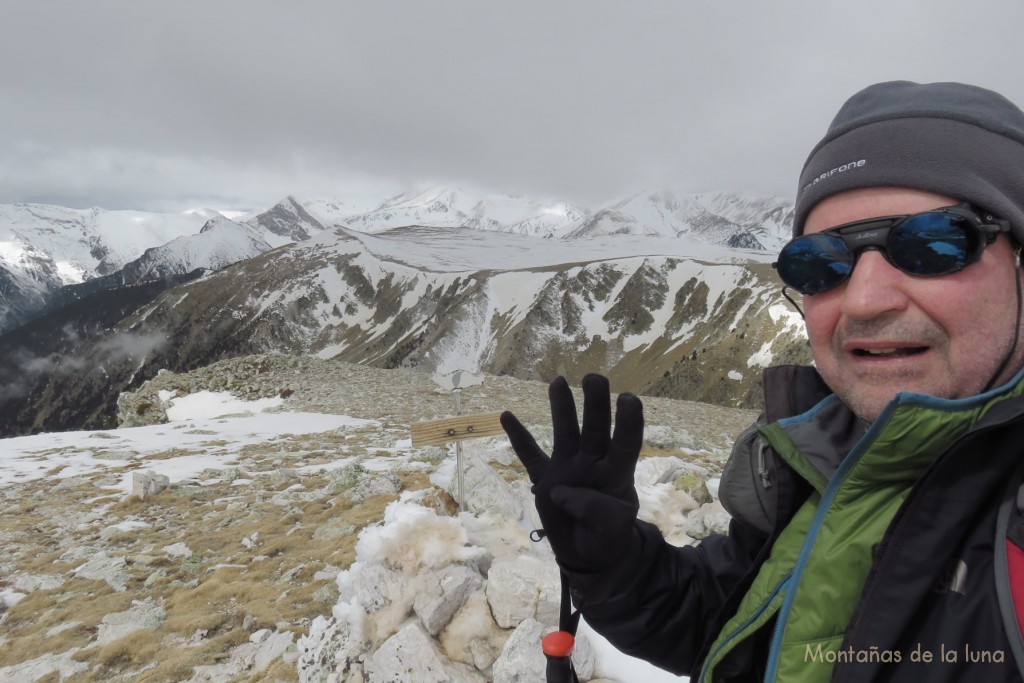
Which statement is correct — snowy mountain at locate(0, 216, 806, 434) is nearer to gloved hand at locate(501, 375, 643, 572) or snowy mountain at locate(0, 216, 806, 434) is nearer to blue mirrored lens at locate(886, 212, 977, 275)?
blue mirrored lens at locate(886, 212, 977, 275)

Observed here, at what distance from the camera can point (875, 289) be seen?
195cm

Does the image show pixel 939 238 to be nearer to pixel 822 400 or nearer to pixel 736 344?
pixel 822 400

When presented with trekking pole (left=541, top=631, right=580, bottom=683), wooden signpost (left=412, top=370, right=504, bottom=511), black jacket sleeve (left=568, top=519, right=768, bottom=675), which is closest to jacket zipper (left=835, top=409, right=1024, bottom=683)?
black jacket sleeve (left=568, top=519, right=768, bottom=675)

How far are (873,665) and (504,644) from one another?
392 centimetres

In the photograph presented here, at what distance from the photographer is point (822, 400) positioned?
8.23 feet

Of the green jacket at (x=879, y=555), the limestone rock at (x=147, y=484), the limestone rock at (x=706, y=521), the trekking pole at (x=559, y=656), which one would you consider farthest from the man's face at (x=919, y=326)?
the limestone rock at (x=147, y=484)

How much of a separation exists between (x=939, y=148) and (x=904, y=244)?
0.45 m

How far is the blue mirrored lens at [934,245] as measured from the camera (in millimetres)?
1909

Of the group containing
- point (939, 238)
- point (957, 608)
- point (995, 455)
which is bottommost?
point (957, 608)

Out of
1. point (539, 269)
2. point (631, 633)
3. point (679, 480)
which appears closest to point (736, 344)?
point (539, 269)

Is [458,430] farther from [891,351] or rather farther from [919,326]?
[919,326]

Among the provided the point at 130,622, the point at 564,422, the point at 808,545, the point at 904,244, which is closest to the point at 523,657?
the point at 564,422

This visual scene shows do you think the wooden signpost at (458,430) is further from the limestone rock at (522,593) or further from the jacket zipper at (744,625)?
the jacket zipper at (744,625)

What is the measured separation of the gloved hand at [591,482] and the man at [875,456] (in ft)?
0.04
